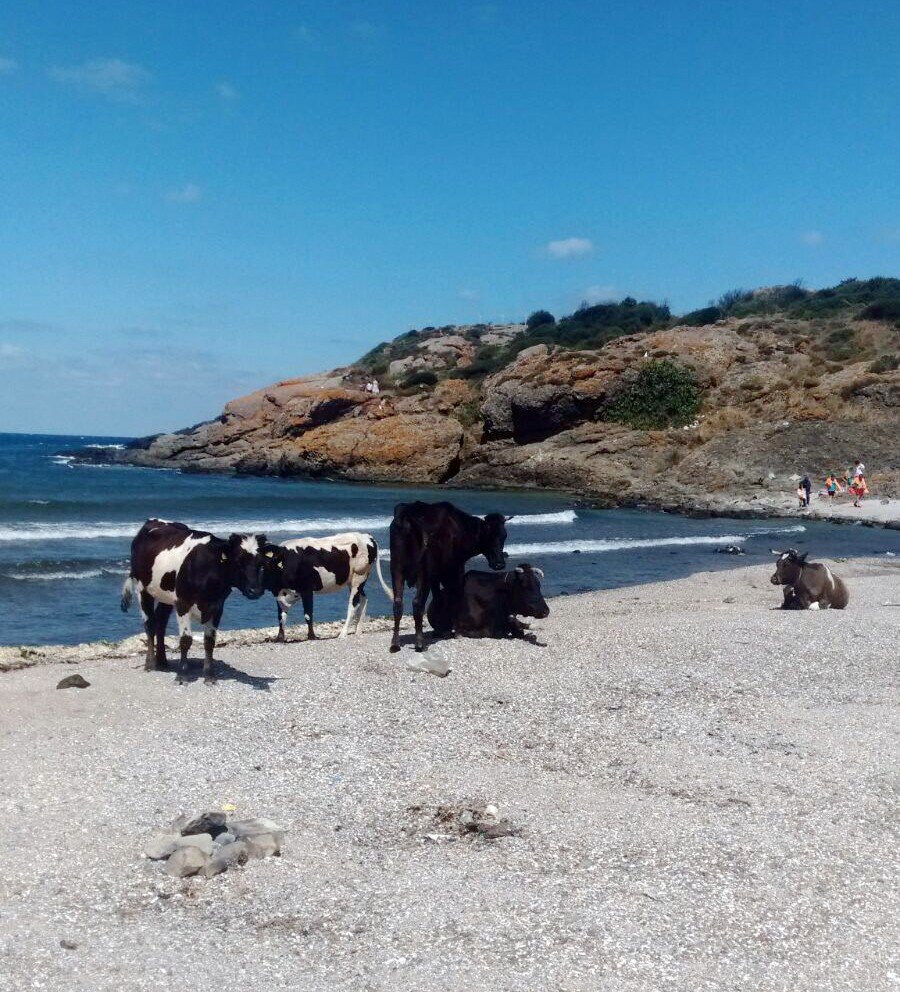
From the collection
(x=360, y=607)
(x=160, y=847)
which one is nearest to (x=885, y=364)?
(x=360, y=607)

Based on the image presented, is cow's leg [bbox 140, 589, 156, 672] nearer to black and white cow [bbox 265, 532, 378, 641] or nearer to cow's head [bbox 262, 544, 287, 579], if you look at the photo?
cow's head [bbox 262, 544, 287, 579]

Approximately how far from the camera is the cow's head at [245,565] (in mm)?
10695

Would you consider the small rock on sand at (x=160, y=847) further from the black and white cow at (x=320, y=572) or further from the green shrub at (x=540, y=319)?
the green shrub at (x=540, y=319)

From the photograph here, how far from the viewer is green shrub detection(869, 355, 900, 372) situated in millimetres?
56062

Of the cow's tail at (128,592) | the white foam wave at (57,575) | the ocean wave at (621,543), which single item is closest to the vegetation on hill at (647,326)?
the ocean wave at (621,543)

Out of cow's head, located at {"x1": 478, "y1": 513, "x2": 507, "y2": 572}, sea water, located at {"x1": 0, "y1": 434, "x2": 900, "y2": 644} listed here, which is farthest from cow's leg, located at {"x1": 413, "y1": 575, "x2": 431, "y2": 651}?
sea water, located at {"x1": 0, "y1": 434, "x2": 900, "y2": 644}

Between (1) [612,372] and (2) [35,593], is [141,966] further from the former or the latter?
(1) [612,372]

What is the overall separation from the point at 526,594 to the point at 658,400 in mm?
45499

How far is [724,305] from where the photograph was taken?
89.0m

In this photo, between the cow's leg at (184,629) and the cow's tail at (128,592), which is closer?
the cow's leg at (184,629)

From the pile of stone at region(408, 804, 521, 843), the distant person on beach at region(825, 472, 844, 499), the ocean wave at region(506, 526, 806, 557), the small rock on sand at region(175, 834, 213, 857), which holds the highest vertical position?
the distant person on beach at region(825, 472, 844, 499)

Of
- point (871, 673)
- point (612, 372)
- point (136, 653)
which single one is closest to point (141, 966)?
point (136, 653)

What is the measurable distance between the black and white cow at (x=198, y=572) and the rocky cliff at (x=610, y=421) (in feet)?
122

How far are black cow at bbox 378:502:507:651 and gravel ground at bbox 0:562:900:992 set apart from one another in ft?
2.87
